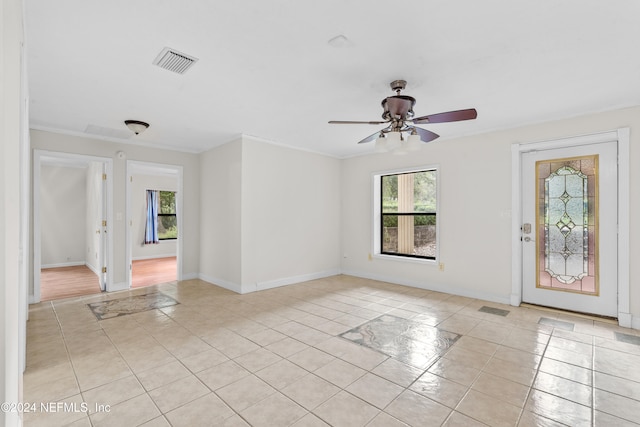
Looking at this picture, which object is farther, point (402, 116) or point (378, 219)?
point (378, 219)

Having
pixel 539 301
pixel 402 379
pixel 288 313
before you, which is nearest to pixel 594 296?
pixel 539 301

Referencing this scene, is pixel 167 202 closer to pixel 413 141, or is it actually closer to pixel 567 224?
pixel 413 141

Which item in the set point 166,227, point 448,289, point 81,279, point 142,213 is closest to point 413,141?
point 448,289

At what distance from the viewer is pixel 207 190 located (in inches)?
219

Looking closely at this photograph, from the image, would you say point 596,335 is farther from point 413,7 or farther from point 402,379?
point 413,7

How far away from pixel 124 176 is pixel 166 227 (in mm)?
4613

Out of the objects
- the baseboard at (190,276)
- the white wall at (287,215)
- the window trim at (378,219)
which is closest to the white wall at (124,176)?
the baseboard at (190,276)

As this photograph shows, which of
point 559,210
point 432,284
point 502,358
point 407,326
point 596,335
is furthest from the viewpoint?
point 432,284

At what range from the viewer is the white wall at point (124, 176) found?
4.48 metres

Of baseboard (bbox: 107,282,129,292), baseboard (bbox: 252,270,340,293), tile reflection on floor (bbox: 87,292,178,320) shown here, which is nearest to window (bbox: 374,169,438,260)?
baseboard (bbox: 252,270,340,293)

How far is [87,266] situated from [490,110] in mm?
8456

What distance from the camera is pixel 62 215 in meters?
7.10

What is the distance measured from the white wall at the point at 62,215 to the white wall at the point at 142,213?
1202mm

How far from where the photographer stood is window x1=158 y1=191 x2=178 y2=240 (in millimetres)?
9156
